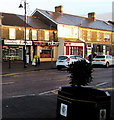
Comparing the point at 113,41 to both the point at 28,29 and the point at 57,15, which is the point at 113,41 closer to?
the point at 57,15

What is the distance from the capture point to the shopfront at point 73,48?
37.3 m

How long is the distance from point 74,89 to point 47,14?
36894 millimetres

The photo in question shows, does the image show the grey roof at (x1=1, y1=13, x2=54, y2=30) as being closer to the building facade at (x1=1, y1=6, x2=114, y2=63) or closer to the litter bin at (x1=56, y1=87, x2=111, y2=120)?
the building facade at (x1=1, y1=6, x2=114, y2=63)

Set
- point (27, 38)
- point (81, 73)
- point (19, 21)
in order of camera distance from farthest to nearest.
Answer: point (19, 21)
point (27, 38)
point (81, 73)

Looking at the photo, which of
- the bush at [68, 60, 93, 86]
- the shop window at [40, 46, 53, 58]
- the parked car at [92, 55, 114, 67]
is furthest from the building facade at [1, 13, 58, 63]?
the bush at [68, 60, 93, 86]

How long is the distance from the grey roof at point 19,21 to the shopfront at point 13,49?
10.3 ft

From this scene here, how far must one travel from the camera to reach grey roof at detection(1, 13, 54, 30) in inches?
1280

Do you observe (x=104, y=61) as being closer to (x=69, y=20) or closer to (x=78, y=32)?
(x=78, y=32)

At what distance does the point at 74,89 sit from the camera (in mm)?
4445

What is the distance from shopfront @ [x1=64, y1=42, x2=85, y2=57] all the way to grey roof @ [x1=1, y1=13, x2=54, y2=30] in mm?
4776

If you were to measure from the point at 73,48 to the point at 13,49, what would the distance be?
11.9 metres

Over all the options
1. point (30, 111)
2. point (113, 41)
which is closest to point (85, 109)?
point (30, 111)

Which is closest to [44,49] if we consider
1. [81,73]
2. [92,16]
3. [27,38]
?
[27,38]

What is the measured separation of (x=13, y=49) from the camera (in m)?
32.3
